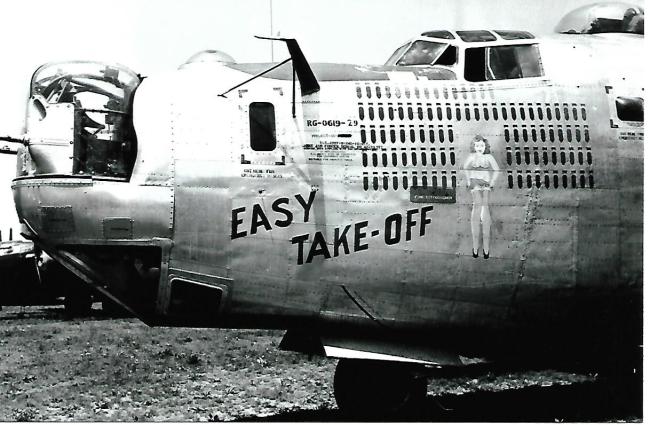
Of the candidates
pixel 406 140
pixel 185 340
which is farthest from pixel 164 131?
pixel 185 340

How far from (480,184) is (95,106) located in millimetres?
3598

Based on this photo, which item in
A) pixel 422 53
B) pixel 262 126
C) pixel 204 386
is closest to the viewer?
pixel 262 126

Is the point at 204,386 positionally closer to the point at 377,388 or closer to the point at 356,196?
the point at 377,388

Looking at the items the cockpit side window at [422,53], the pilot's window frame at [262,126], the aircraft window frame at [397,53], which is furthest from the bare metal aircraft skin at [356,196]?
the aircraft window frame at [397,53]

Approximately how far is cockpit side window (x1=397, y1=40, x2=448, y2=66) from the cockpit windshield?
277cm

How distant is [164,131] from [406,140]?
2186 millimetres

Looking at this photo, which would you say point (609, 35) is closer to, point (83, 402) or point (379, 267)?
point (379, 267)

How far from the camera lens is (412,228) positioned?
24.2ft

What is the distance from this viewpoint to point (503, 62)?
7.90 metres

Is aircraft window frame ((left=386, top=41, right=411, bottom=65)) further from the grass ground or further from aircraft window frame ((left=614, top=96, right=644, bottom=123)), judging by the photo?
the grass ground

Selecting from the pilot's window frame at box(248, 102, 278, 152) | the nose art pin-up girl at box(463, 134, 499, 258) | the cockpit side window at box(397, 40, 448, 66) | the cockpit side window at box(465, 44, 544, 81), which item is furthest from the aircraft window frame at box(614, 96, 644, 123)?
the pilot's window frame at box(248, 102, 278, 152)

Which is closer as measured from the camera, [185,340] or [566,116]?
[566,116]

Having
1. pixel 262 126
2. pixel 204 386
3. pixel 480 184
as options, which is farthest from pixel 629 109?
pixel 204 386

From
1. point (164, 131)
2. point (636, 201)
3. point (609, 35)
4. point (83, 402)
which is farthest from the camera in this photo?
point (83, 402)
